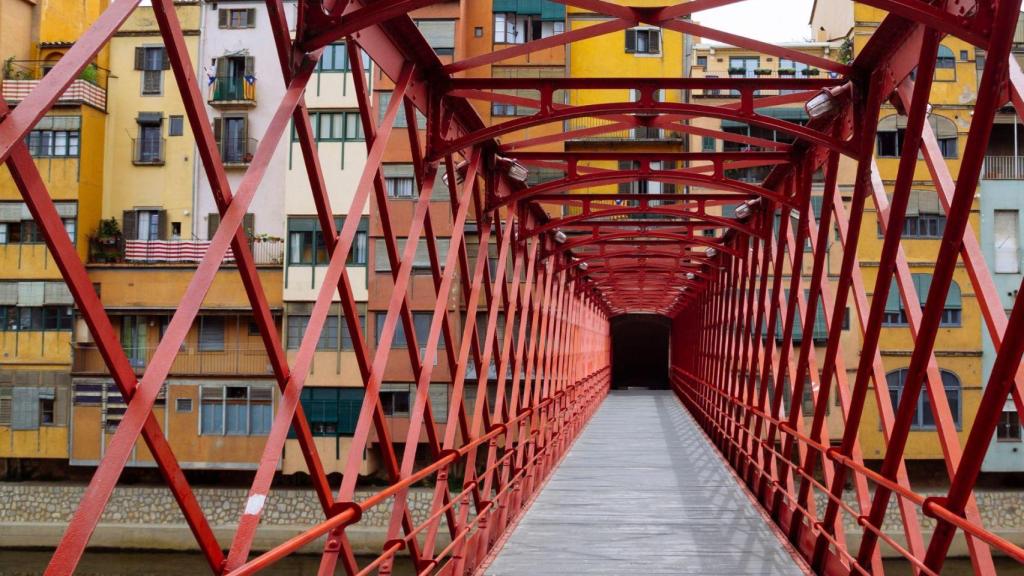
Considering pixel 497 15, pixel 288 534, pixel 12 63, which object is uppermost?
pixel 497 15

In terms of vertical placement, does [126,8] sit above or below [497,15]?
below

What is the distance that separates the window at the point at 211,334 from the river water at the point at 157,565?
5804 millimetres

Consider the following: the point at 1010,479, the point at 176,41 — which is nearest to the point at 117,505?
the point at 1010,479

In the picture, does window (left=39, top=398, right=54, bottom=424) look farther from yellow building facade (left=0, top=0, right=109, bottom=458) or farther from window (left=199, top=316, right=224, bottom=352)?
window (left=199, top=316, right=224, bottom=352)

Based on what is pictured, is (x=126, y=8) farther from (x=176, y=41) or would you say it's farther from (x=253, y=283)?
(x=253, y=283)

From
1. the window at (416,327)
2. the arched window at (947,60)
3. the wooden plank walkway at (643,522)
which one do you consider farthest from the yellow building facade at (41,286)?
the arched window at (947,60)

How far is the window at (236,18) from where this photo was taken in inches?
1235

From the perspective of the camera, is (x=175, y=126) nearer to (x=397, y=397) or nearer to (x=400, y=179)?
(x=400, y=179)

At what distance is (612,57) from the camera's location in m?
33.5

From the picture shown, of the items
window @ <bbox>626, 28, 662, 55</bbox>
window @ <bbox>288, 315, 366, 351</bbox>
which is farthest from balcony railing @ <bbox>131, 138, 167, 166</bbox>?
window @ <bbox>626, 28, 662, 55</bbox>

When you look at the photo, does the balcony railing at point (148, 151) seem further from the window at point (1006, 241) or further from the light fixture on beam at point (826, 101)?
the light fixture on beam at point (826, 101)

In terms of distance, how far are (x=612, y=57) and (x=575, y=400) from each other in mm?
17666

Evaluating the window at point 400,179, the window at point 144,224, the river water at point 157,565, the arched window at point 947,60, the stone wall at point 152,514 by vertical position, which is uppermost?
the arched window at point 947,60

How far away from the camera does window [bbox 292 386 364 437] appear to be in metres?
27.5
